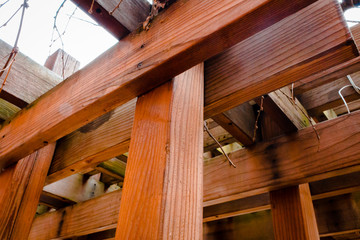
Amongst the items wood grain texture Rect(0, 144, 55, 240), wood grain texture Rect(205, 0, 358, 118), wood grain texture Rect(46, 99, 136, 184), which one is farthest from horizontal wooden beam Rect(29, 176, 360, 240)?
wood grain texture Rect(205, 0, 358, 118)

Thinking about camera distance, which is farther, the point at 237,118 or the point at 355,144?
the point at 237,118

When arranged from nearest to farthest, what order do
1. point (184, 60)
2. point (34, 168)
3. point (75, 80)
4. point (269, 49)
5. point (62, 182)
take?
point (184, 60)
point (269, 49)
point (75, 80)
point (34, 168)
point (62, 182)

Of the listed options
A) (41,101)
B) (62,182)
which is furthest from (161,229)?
(62,182)

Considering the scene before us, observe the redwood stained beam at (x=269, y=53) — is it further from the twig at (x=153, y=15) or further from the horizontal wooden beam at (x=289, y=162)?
the horizontal wooden beam at (x=289, y=162)

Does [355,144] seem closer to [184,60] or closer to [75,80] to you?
[184,60]

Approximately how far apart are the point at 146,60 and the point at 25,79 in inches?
36.3

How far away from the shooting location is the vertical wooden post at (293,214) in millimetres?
1437

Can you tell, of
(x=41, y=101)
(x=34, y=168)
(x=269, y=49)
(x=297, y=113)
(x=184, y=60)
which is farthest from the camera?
(x=297, y=113)

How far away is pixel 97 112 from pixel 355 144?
116cm

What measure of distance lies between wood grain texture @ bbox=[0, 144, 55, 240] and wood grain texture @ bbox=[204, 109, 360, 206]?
936mm

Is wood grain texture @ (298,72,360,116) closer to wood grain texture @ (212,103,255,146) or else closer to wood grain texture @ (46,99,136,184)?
wood grain texture @ (212,103,255,146)

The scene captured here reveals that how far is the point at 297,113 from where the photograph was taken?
5.44 feet

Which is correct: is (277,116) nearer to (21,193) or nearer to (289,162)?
(289,162)

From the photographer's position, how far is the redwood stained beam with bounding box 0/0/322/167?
75 cm
